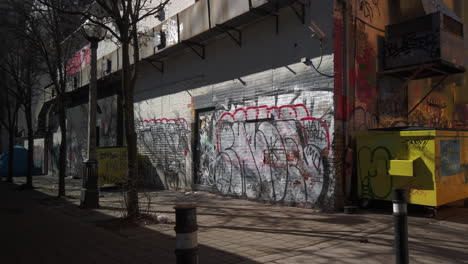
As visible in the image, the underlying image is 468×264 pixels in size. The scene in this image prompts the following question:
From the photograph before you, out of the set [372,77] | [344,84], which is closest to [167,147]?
[344,84]

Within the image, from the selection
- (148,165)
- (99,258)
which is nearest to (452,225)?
(99,258)

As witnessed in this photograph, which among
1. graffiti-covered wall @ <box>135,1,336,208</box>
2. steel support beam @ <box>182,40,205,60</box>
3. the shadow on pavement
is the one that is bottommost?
the shadow on pavement

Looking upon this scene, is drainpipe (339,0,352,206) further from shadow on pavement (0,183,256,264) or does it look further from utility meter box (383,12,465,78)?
shadow on pavement (0,183,256,264)

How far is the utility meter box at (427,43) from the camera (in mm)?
8258

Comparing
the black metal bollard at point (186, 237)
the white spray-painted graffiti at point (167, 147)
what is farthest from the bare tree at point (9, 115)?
the black metal bollard at point (186, 237)

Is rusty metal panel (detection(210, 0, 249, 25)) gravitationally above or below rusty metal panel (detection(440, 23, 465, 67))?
above

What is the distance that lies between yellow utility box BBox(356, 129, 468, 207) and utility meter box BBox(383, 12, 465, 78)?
6.29 ft

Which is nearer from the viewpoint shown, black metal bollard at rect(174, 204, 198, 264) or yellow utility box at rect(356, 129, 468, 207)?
black metal bollard at rect(174, 204, 198, 264)

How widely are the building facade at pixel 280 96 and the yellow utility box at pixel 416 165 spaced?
48 cm

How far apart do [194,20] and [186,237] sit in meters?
9.39

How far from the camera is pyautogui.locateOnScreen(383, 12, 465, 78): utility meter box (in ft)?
27.1

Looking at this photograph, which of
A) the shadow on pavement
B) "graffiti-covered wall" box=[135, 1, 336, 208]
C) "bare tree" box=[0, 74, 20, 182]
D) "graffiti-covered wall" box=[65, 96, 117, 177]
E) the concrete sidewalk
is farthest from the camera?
"graffiti-covered wall" box=[65, 96, 117, 177]

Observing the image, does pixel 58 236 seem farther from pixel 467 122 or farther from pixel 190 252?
pixel 467 122

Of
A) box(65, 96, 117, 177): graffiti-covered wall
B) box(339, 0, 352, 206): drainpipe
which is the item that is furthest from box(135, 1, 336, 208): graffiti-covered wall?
box(65, 96, 117, 177): graffiti-covered wall
